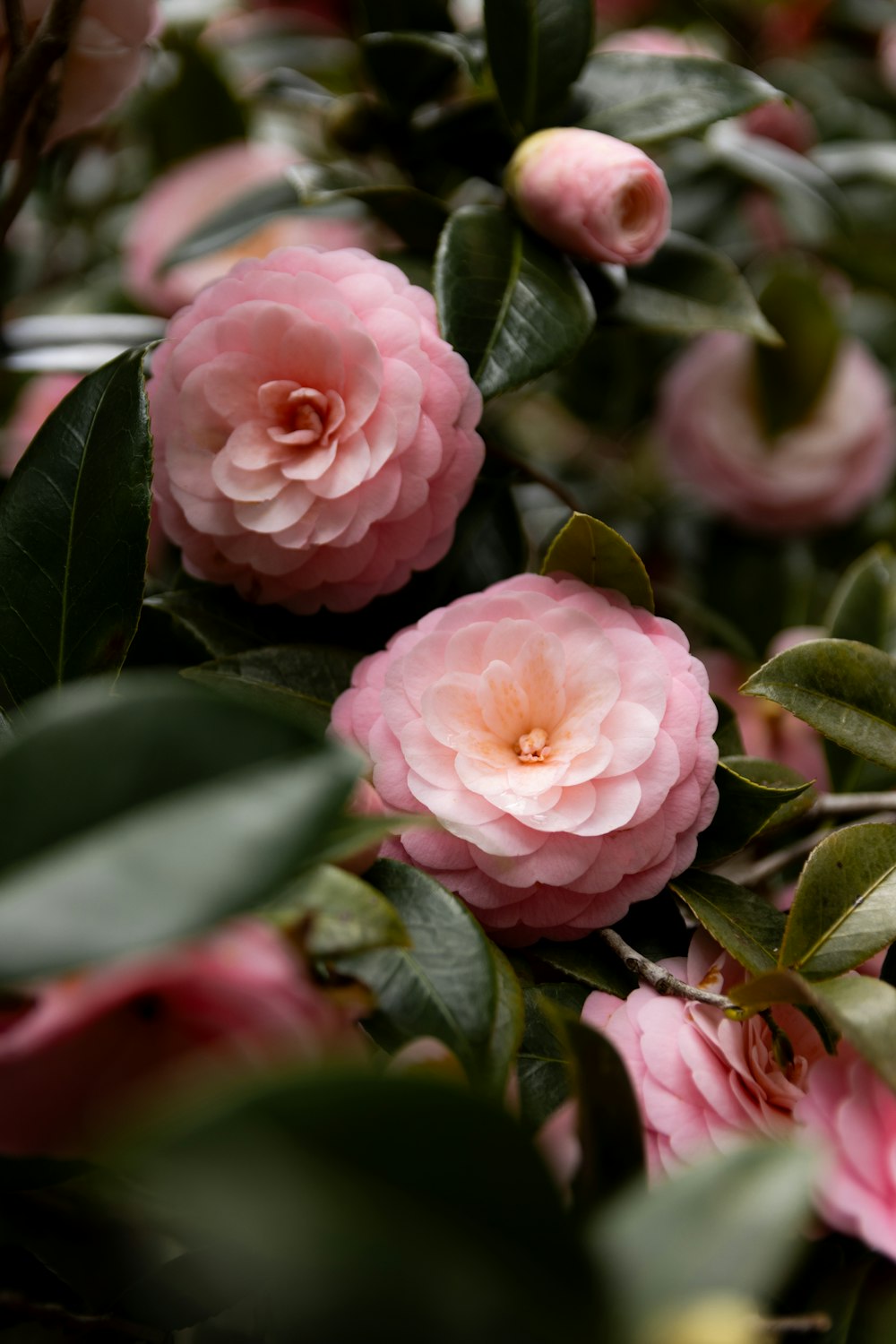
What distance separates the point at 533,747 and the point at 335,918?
0.49 feet

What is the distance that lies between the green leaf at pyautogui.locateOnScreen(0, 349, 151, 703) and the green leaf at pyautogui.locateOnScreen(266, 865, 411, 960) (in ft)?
0.52

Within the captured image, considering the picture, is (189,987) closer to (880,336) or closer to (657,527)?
(657,527)

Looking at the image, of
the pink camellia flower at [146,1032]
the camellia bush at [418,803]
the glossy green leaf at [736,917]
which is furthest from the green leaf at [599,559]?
the pink camellia flower at [146,1032]

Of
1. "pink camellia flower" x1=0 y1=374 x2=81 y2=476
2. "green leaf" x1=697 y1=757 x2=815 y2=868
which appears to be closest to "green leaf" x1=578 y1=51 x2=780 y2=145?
"green leaf" x1=697 y1=757 x2=815 y2=868

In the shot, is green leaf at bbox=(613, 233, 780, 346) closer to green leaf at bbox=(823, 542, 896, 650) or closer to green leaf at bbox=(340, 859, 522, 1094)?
green leaf at bbox=(823, 542, 896, 650)

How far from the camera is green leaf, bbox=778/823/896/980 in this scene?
1.46ft

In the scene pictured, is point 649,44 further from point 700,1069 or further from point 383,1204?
→ point 383,1204

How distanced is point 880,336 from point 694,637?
1.72 ft

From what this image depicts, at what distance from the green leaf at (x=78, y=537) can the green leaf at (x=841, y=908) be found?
0.31m

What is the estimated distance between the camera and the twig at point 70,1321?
374 mm

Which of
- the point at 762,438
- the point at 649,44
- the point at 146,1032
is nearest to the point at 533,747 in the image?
the point at 146,1032

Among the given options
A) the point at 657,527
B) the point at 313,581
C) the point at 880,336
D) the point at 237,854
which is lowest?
the point at 657,527

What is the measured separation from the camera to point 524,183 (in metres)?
0.60

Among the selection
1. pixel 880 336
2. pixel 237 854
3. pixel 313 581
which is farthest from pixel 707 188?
pixel 237 854
